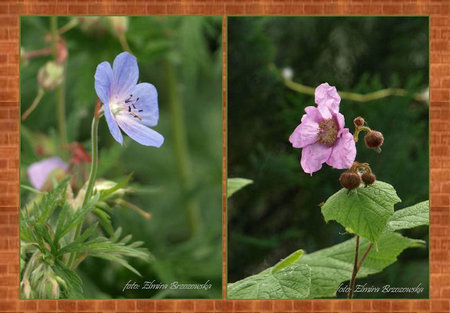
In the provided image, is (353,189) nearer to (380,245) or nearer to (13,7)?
(380,245)

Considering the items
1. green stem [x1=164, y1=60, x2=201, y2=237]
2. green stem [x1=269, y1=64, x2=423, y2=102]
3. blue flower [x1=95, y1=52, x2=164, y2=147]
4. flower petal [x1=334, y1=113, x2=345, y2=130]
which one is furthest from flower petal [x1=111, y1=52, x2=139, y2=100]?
A: green stem [x1=164, y1=60, x2=201, y2=237]

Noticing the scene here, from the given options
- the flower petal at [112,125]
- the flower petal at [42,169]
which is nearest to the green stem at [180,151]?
the flower petal at [42,169]

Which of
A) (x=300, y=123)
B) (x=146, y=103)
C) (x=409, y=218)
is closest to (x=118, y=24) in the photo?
(x=146, y=103)

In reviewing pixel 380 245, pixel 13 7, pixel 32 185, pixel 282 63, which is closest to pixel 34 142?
pixel 32 185

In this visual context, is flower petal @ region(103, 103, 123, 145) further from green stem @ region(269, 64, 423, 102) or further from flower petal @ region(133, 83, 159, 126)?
green stem @ region(269, 64, 423, 102)

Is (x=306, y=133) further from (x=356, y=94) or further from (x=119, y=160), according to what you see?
(x=119, y=160)

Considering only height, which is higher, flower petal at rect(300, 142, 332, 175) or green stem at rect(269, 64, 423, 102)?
green stem at rect(269, 64, 423, 102)
